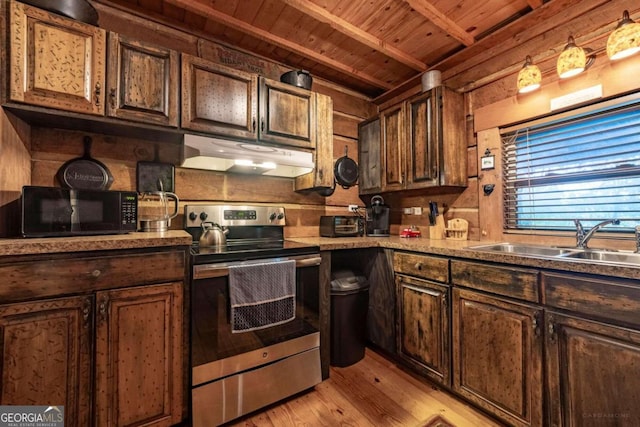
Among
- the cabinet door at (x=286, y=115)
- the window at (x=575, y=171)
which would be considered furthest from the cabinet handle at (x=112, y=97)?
the window at (x=575, y=171)

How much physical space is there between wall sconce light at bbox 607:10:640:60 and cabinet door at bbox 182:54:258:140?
2.08m

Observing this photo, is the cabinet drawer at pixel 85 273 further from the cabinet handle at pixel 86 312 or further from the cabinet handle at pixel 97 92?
the cabinet handle at pixel 97 92

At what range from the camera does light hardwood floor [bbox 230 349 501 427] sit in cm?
149

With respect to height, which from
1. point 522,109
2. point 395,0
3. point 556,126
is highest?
point 395,0

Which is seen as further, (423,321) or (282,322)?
(423,321)

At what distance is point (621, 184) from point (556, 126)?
51 centimetres

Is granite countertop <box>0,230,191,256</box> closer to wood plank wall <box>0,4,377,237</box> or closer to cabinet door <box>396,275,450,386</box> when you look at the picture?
wood plank wall <box>0,4,377,237</box>

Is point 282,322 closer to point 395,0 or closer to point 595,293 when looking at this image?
point 595,293

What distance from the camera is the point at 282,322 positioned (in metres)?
1.65

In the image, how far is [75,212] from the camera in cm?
135

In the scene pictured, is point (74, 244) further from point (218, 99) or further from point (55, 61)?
point (218, 99)

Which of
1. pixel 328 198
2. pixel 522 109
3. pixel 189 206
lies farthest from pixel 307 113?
pixel 522 109

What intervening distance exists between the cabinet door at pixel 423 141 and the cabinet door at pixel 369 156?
38cm

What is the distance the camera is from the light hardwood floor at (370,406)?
1490mm
